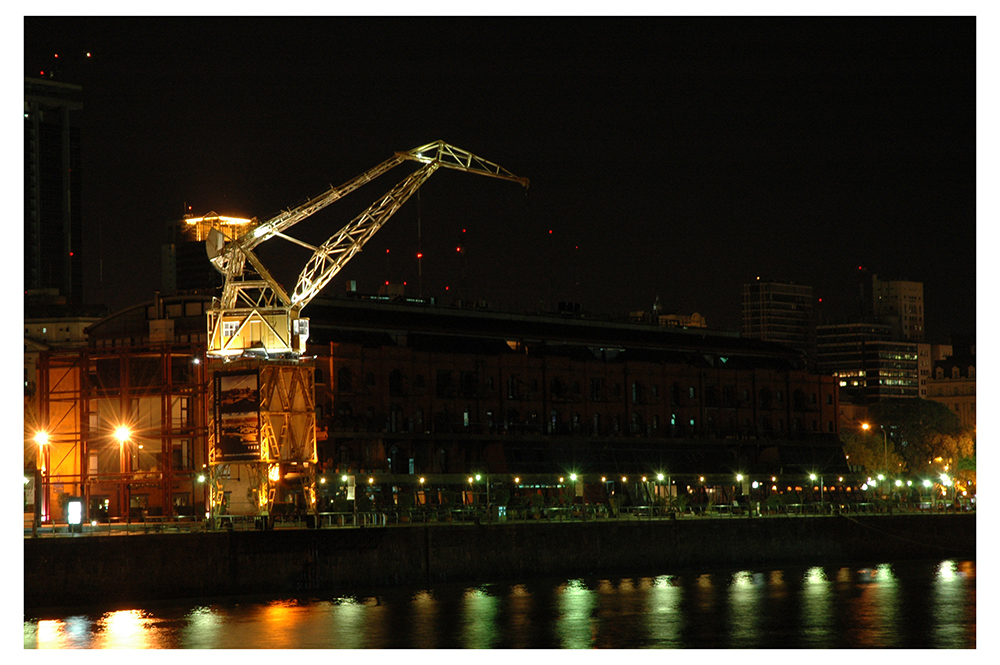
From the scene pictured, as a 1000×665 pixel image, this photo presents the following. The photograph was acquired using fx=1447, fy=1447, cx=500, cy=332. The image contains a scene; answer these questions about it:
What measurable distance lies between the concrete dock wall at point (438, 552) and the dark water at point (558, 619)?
227cm

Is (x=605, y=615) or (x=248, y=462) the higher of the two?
(x=248, y=462)

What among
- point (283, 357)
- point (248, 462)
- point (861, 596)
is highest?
point (283, 357)

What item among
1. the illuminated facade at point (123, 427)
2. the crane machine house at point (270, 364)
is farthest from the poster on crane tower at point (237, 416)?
the illuminated facade at point (123, 427)

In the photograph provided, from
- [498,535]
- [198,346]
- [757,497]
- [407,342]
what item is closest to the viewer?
[498,535]

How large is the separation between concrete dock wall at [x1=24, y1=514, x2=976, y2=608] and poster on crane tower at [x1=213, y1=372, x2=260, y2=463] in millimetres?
13540

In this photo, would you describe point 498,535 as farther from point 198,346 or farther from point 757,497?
point 757,497

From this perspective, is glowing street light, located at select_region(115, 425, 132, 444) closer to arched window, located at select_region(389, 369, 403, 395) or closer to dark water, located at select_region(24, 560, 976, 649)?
arched window, located at select_region(389, 369, 403, 395)

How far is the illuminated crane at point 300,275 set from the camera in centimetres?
9219

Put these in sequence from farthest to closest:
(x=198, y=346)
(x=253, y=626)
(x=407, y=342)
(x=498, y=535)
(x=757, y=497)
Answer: (x=757, y=497) < (x=407, y=342) < (x=198, y=346) < (x=498, y=535) < (x=253, y=626)

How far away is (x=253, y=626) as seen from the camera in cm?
6200

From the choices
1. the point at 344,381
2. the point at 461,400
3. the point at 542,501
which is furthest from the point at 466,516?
the point at 461,400

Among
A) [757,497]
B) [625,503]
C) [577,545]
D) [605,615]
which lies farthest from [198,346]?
[757,497]

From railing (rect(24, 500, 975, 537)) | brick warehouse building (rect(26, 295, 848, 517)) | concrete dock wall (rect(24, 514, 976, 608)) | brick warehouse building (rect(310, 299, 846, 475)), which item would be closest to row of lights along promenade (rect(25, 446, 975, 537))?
railing (rect(24, 500, 975, 537))

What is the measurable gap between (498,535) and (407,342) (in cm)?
4040
